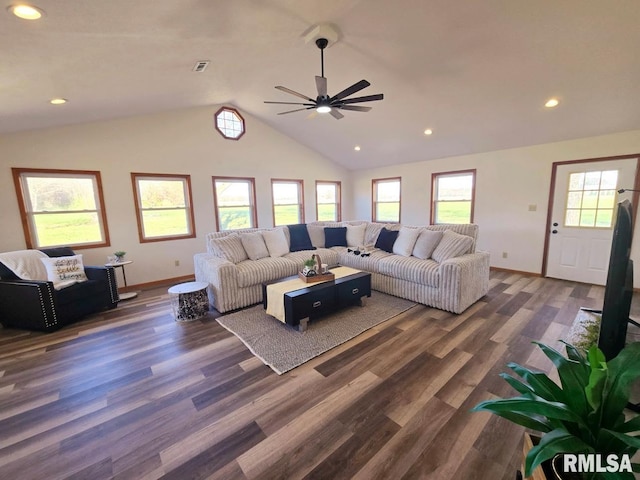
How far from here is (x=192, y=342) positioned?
2.77 m

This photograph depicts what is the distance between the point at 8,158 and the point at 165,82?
237 cm

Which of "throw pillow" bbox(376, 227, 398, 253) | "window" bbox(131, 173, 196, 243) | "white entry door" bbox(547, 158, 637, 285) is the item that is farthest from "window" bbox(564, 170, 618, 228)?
"window" bbox(131, 173, 196, 243)

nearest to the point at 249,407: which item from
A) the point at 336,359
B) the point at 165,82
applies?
the point at 336,359

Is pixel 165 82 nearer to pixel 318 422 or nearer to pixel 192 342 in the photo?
pixel 192 342

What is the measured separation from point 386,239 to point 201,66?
3.45 meters

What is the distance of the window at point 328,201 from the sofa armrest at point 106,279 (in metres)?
4.45

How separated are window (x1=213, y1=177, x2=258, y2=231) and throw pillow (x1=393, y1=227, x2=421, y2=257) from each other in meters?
3.08

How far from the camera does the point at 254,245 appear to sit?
4125 mm

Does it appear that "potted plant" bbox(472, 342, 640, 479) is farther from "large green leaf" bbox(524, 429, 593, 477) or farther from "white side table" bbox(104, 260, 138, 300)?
"white side table" bbox(104, 260, 138, 300)

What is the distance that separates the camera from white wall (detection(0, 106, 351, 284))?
3633 millimetres

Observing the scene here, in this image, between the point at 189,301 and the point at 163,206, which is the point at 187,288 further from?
the point at 163,206

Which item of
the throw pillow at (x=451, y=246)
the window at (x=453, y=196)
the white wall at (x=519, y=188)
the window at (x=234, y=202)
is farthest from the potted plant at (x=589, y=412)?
the window at (x=234, y=202)

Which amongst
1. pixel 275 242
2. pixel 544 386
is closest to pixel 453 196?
pixel 275 242

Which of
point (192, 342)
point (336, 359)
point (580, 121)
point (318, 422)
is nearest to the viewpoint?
point (318, 422)
